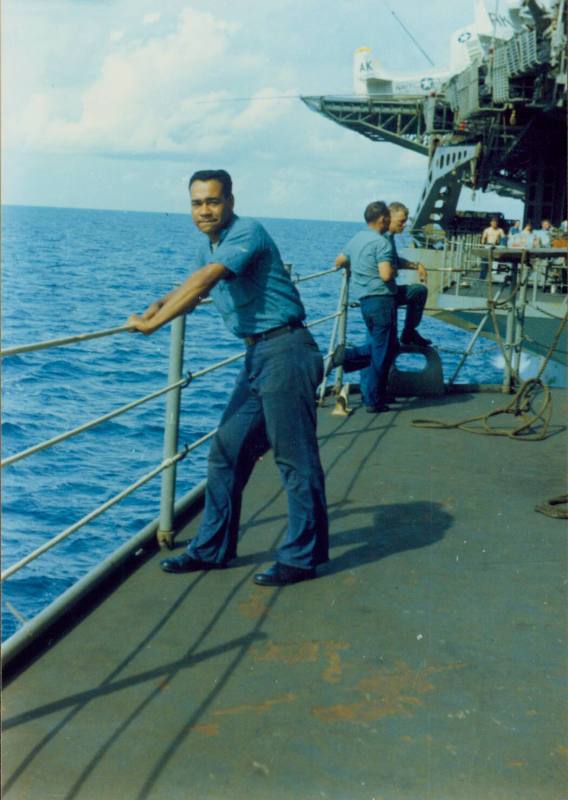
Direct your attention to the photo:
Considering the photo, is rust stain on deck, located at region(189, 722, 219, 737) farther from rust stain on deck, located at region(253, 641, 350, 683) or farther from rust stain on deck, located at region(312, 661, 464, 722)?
rust stain on deck, located at region(253, 641, 350, 683)

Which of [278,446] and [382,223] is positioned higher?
[382,223]

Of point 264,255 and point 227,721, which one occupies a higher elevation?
point 264,255

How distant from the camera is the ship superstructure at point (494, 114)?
28406mm

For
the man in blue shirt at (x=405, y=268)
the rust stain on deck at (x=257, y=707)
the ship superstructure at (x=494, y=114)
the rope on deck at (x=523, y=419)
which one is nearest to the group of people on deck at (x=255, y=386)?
the rust stain on deck at (x=257, y=707)

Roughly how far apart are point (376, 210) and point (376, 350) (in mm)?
1166

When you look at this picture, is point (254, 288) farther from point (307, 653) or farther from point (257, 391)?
point (307, 653)

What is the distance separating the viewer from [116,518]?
43.7 feet

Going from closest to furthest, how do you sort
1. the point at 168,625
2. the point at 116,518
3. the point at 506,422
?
1. the point at 168,625
2. the point at 506,422
3. the point at 116,518

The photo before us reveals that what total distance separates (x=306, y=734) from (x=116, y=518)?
10.8m

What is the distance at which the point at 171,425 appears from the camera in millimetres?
4391

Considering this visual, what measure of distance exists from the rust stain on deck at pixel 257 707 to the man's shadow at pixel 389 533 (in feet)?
4.06

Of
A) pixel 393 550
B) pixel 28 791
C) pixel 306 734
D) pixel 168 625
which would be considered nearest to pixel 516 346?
pixel 393 550

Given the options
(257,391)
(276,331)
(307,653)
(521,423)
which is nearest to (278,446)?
(257,391)

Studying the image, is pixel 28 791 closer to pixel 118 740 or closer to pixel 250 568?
pixel 118 740
